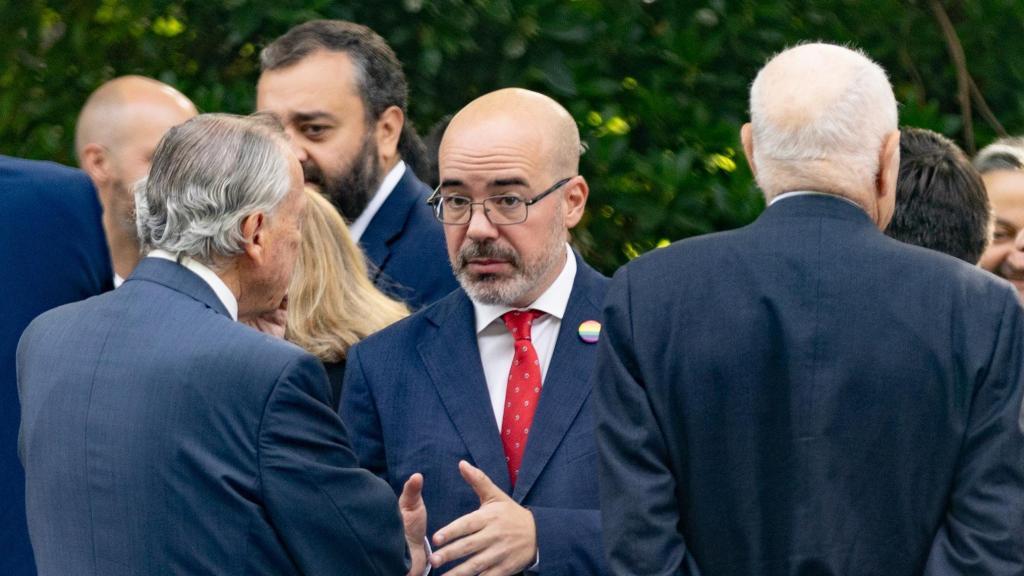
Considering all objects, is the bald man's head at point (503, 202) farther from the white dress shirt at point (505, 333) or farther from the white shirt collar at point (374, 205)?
the white shirt collar at point (374, 205)

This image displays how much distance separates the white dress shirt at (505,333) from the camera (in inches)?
145

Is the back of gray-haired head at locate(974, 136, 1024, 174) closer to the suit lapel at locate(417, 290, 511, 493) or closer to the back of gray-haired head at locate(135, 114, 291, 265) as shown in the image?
the suit lapel at locate(417, 290, 511, 493)

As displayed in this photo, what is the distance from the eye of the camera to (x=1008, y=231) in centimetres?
452

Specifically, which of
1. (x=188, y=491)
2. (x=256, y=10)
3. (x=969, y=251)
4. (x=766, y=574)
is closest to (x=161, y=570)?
(x=188, y=491)

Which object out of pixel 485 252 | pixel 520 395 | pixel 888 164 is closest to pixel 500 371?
pixel 520 395

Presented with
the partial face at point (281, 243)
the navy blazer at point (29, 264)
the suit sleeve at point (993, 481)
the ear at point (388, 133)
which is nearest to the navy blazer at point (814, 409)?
the suit sleeve at point (993, 481)

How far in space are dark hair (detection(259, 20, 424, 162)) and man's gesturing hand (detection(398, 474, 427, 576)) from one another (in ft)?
5.98

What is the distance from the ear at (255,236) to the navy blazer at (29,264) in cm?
80

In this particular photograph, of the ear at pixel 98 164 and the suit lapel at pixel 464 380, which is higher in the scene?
the ear at pixel 98 164

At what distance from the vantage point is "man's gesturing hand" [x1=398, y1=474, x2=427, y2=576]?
3312 millimetres

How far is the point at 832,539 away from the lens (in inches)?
113

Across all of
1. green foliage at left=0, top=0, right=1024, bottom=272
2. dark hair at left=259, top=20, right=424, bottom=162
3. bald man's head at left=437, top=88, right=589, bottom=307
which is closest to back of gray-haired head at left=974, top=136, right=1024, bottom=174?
green foliage at left=0, top=0, right=1024, bottom=272

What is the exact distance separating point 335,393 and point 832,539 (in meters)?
1.47

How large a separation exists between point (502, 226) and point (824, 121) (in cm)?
101
